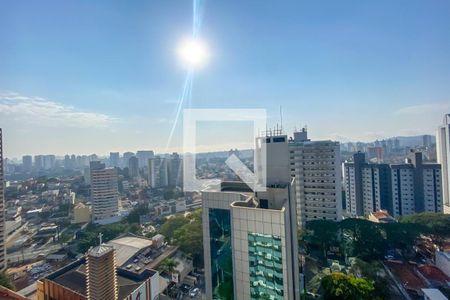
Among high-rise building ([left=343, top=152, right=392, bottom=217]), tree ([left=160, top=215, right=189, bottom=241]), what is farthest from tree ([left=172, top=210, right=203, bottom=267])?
high-rise building ([left=343, top=152, right=392, bottom=217])

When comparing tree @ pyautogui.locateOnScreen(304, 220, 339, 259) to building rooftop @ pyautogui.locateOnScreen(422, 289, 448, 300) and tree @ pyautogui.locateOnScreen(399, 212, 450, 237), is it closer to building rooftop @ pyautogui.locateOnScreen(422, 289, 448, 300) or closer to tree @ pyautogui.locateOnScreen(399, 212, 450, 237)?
tree @ pyautogui.locateOnScreen(399, 212, 450, 237)

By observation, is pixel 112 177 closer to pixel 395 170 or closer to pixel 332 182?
pixel 332 182

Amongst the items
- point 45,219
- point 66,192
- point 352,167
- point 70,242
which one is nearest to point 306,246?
point 352,167

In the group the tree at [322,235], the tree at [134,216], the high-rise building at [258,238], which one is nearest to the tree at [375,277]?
the tree at [322,235]

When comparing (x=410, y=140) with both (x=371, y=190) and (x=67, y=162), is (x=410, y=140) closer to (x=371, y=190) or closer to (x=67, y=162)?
(x=371, y=190)

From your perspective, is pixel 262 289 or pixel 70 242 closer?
pixel 262 289

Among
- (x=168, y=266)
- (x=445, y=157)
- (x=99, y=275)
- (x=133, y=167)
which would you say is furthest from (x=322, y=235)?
(x=133, y=167)
